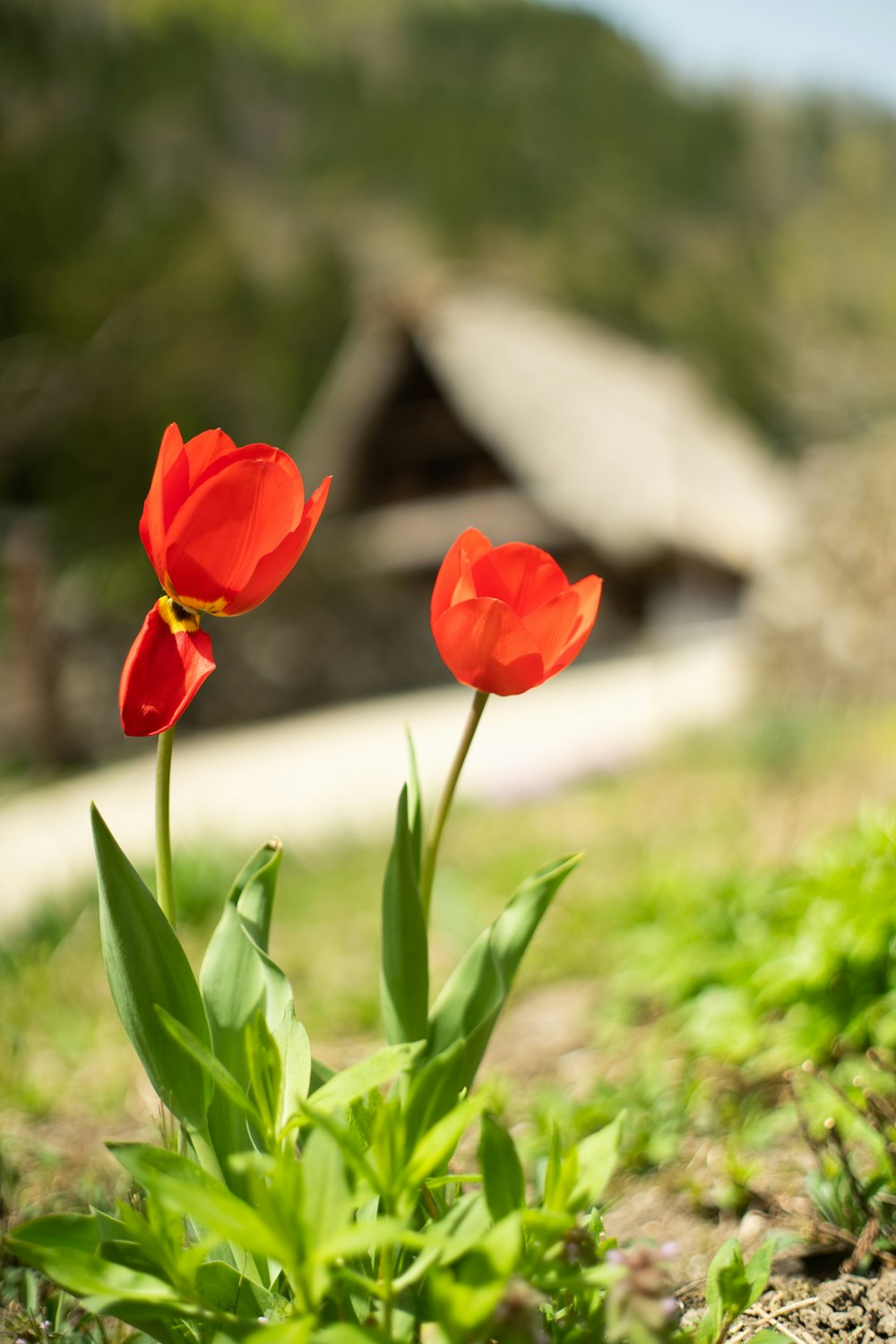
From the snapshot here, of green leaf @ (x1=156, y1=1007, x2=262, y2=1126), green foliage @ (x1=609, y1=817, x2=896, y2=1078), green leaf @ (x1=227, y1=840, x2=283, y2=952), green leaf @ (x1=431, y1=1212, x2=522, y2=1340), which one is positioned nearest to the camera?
green leaf @ (x1=431, y1=1212, x2=522, y2=1340)

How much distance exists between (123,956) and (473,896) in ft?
6.91

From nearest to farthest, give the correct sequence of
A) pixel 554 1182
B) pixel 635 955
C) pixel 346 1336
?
pixel 346 1336 < pixel 554 1182 < pixel 635 955

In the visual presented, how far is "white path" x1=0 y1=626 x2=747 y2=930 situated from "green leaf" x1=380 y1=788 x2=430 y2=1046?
2512 mm

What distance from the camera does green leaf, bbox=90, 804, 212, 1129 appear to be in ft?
2.86

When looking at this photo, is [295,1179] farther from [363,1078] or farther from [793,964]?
[793,964]

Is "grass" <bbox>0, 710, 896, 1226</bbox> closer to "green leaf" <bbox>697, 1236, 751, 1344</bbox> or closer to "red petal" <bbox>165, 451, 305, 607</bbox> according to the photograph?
"green leaf" <bbox>697, 1236, 751, 1344</bbox>

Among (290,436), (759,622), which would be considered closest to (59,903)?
(759,622)

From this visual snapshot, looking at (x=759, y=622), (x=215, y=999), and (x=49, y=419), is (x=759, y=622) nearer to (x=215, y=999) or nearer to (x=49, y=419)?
(x=215, y=999)

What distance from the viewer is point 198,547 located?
852 mm

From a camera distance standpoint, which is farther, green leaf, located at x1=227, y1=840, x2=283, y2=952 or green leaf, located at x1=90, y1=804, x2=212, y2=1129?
green leaf, located at x1=227, y1=840, x2=283, y2=952

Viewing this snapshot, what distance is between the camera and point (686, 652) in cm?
1048

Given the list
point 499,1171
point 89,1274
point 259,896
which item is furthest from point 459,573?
point 89,1274

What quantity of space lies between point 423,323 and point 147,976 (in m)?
11.5

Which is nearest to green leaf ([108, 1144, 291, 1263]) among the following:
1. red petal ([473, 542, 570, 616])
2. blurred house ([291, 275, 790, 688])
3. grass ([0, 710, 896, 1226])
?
red petal ([473, 542, 570, 616])
